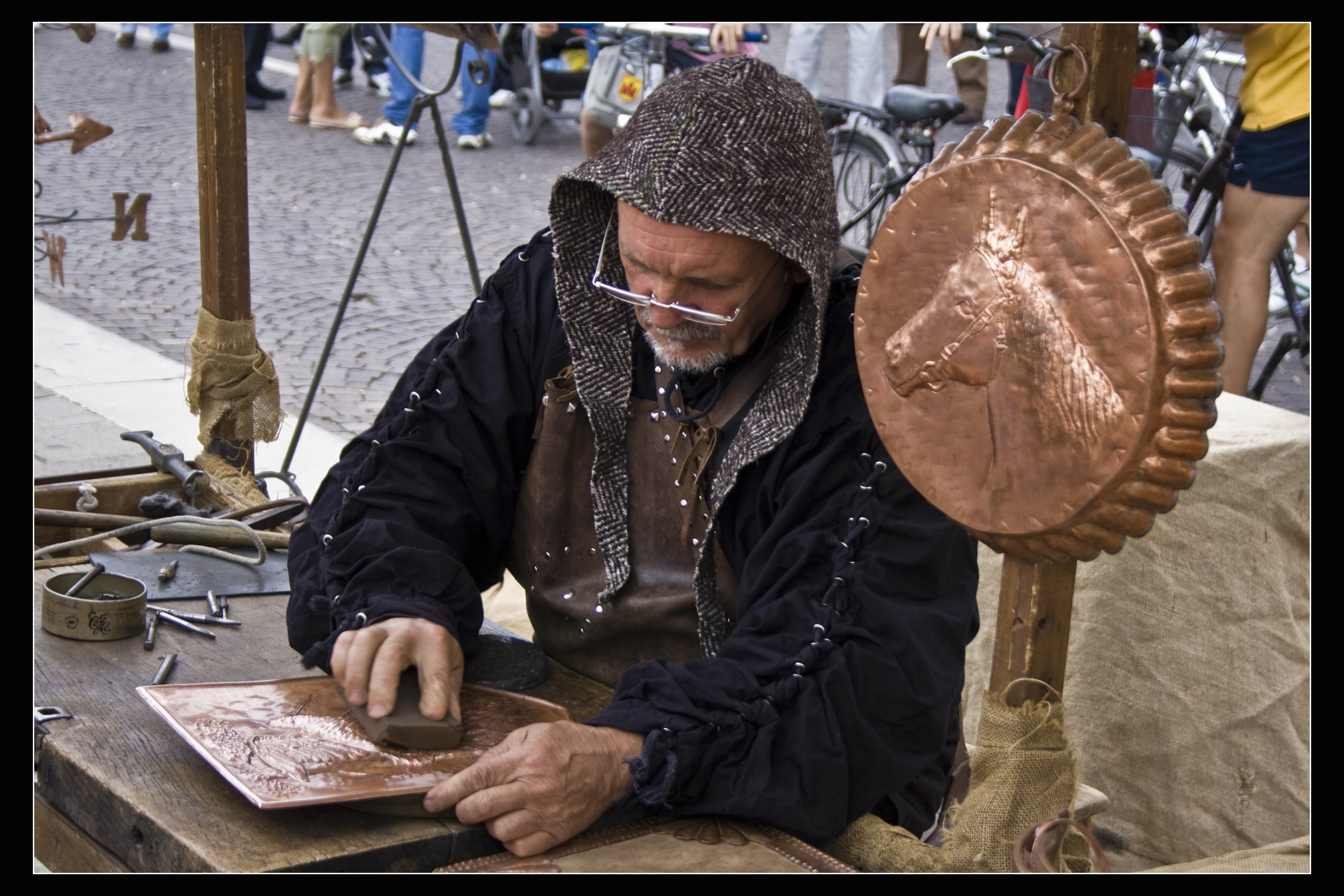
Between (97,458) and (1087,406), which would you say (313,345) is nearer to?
(97,458)

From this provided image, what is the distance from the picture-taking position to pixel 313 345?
18.3ft

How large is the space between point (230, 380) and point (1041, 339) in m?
2.28

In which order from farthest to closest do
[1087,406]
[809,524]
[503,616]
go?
[503,616] → [809,524] → [1087,406]

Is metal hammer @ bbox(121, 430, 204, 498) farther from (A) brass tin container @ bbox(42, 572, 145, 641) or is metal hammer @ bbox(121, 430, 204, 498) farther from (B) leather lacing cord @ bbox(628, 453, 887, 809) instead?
(B) leather lacing cord @ bbox(628, 453, 887, 809)

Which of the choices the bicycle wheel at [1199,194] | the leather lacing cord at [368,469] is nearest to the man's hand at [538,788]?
the leather lacing cord at [368,469]

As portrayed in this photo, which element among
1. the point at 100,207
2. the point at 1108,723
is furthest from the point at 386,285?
the point at 1108,723

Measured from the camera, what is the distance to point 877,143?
678 cm

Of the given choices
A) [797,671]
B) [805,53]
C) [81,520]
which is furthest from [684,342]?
[805,53]

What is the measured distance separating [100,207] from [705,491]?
6.07m

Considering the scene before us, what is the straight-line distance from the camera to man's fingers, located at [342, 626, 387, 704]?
1.74 meters

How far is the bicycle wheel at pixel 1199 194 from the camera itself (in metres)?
5.24

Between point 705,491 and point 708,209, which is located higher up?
point 708,209

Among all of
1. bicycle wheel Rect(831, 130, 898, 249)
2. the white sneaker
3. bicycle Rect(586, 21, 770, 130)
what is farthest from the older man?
the white sneaker

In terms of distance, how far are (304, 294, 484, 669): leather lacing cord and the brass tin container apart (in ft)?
1.09
